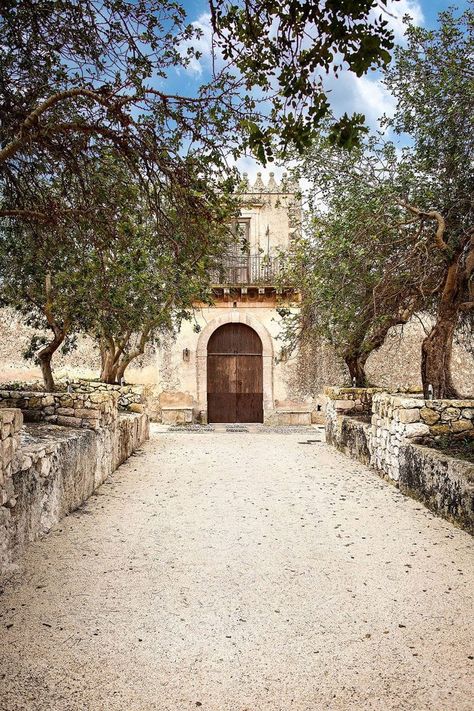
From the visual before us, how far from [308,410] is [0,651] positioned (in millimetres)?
14396

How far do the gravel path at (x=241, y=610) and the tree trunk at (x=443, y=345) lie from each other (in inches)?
101

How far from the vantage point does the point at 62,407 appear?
22.5 feet

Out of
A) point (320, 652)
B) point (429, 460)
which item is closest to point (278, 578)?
point (320, 652)

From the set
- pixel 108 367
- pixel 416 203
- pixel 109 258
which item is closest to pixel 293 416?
pixel 108 367

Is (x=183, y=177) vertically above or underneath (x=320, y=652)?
above

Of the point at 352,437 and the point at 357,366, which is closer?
the point at 352,437

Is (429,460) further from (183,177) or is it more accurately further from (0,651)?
(0,651)

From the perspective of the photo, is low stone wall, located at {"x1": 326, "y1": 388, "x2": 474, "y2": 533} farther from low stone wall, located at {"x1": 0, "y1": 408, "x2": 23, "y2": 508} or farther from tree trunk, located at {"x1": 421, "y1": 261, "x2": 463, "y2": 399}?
A: low stone wall, located at {"x1": 0, "y1": 408, "x2": 23, "y2": 508}

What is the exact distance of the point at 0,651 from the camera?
254 cm

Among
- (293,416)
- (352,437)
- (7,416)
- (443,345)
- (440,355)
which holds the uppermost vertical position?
(443,345)

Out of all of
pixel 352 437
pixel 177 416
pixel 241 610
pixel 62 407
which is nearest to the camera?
pixel 241 610

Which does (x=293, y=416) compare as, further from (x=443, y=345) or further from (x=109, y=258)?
(x=109, y=258)

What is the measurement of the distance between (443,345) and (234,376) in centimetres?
988

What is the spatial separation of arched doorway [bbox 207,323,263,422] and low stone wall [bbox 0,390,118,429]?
989 cm
